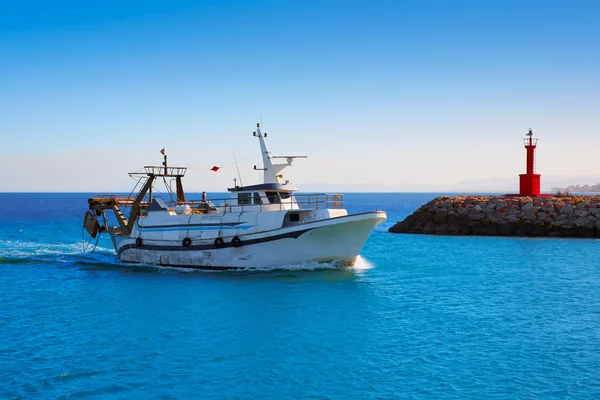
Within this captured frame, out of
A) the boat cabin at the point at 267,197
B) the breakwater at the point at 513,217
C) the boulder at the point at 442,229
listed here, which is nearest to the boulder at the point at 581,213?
the breakwater at the point at 513,217

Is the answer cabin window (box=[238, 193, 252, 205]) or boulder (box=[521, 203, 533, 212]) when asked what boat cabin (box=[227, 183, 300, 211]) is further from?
boulder (box=[521, 203, 533, 212])

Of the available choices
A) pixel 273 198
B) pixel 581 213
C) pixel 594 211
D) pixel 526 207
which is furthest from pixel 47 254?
pixel 594 211

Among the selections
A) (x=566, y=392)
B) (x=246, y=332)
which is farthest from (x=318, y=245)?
(x=566, y=392)

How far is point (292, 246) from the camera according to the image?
28094mm

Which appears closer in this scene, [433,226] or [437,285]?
[437,285]

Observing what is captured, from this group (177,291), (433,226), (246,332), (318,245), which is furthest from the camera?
(433,226)

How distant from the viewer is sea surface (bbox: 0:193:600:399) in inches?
524

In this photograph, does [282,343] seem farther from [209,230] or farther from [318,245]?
[209,230]

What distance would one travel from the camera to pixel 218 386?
13.3 m

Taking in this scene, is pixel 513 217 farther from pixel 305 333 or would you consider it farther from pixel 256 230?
pixel 305 333

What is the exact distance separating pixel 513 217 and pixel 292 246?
29803 millimetres

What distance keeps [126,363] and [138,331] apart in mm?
3271

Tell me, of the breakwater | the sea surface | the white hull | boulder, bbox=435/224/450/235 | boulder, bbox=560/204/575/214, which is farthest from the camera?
boulder, bbox=435/224/450/235

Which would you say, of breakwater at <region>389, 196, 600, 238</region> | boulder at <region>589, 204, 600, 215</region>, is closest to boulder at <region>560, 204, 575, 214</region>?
breakwater at <region>389, 196, 600, 238</region>
